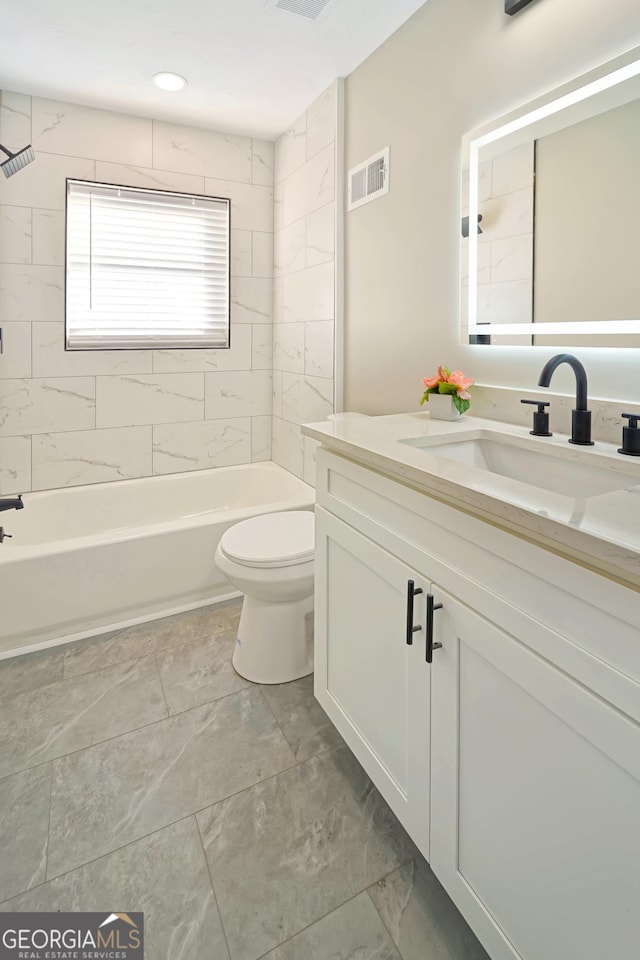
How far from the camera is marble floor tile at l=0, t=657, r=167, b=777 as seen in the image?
1.63 metres

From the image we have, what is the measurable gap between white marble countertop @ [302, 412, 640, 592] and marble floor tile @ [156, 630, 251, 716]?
1.05 metres

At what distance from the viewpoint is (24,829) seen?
136cm

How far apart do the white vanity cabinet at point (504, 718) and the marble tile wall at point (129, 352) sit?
1.71 metres

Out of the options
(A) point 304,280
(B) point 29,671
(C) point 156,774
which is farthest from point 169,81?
(C) point 156,774

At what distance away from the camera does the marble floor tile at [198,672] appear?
1.88 metres

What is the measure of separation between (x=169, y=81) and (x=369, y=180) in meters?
1.08

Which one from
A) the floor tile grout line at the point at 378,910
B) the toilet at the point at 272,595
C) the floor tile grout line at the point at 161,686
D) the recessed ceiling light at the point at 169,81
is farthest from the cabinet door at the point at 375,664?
the recessed ceiling light at the point at 169,81

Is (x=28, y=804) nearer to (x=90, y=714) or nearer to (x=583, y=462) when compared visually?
(x=90, y=714)

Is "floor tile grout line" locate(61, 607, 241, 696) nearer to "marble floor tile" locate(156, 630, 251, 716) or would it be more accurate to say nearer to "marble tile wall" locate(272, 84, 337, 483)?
"marble floor tile" locate(156, 630, 251, 716)

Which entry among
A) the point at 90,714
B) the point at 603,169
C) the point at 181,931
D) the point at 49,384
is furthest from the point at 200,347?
the point at 181,931

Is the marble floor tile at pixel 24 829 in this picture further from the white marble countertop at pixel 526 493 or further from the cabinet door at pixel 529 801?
the white marble countertop at pixel 526 493

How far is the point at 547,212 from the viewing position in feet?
4.82

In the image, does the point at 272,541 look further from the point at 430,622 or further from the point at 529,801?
the point at 529,801

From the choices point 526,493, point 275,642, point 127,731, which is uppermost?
point 526,493
